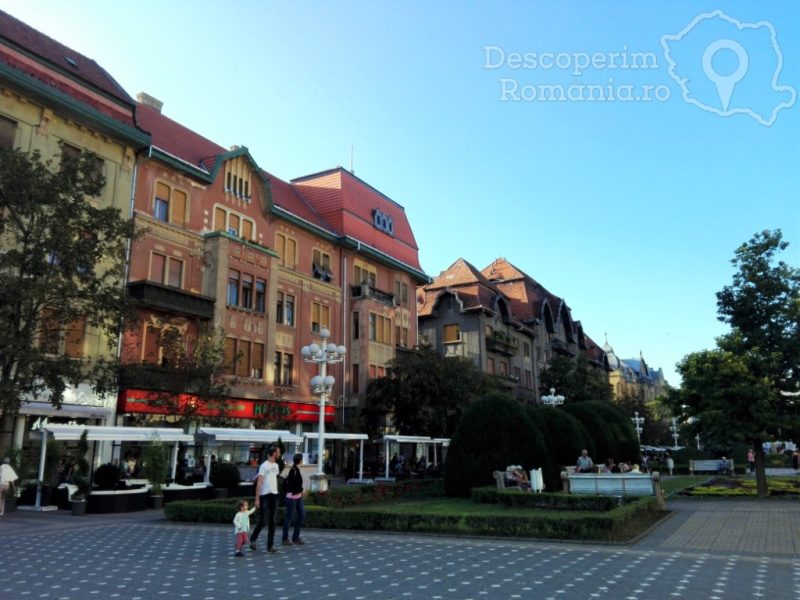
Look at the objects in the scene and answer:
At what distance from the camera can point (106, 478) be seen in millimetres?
20234

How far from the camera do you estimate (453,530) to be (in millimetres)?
13883

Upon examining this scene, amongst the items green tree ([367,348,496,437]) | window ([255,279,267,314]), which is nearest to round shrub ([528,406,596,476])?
green tree ([367,348,496,437])

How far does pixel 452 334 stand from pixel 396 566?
44661 mm

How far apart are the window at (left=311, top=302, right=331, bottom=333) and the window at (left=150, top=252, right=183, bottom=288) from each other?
9737 mm

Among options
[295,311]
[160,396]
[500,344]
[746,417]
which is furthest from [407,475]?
[500,344]

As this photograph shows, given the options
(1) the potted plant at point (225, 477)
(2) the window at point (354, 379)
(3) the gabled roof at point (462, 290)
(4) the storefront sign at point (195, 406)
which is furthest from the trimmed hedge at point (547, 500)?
(3) the gabled roof at point (462, 290)

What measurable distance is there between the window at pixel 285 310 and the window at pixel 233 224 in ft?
12.5

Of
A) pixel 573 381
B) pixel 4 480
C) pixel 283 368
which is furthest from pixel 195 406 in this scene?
pixel 573 381

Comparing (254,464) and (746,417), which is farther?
(254,464)

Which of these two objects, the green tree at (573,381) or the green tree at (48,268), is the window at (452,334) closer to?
the green tree at (573,381)

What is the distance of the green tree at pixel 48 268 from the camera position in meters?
16.6

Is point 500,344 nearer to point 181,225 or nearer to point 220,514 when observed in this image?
point 181,225

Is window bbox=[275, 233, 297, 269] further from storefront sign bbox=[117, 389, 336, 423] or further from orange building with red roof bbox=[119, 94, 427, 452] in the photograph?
storefront sign bbox=[117, 389, 336, 423]

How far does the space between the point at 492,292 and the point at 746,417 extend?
3447 cm
